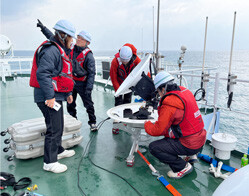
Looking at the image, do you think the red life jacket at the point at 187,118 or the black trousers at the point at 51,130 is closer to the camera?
the red life jacket at the point at 187,118

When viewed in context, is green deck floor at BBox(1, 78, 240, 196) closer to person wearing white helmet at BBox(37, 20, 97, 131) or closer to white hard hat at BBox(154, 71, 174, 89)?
person wearing white helmet at BBox(37, 20, 97, 131)

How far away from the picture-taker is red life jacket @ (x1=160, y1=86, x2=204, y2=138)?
181cm

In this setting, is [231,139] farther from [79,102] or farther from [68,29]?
[79,102]

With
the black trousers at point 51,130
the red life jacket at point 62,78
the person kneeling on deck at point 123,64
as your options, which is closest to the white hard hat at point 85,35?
the person kneeling on deck at point 123,64

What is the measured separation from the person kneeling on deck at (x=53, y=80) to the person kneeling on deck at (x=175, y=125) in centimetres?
96

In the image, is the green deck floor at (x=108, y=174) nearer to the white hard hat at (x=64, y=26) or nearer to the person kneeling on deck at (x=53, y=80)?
the person kneeling on deck at (x=53, y=80)

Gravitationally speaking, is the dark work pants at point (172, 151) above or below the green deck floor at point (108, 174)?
above

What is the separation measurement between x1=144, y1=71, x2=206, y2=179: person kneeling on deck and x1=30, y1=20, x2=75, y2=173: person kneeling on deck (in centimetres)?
96

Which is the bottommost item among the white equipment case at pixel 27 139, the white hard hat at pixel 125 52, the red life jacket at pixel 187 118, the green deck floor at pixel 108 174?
the green deck floor at pixel 108 174

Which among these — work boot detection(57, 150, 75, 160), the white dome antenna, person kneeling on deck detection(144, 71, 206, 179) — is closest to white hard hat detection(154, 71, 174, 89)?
person kneeling on deck detection(144, 71, 206, 179)

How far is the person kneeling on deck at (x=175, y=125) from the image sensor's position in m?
1.79

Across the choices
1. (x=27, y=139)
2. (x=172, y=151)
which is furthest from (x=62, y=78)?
(x=172, y=151)

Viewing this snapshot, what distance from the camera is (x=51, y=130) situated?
6.61 feet

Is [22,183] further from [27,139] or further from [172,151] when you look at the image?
[172,151]
